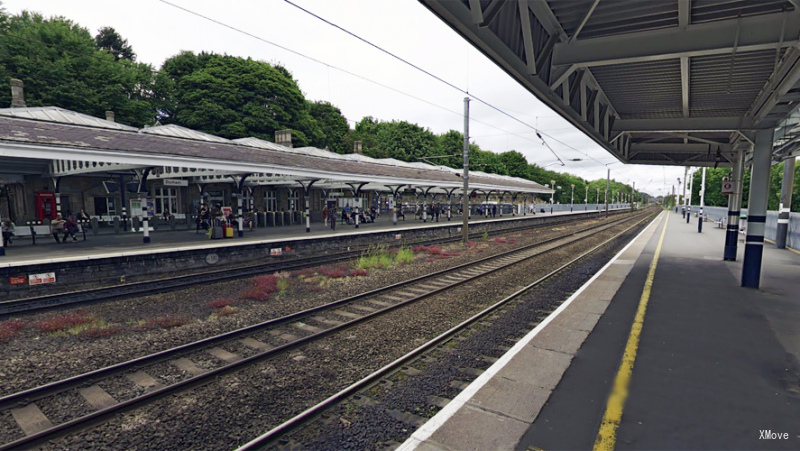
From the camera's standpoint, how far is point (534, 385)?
4.27 metres

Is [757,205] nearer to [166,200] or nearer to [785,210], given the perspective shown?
[785,210]

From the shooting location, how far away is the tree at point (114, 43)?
43.2 m

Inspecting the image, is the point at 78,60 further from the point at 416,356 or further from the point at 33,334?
the point at 416,356

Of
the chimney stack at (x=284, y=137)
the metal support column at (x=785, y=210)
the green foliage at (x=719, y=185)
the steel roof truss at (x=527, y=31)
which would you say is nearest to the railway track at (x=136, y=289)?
the steel roof truss at (x=527, y=31)

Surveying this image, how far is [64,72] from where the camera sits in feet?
90.4

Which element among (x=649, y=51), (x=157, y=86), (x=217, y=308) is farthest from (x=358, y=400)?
(x=157, y=86)

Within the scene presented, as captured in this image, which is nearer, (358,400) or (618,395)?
(618,395)

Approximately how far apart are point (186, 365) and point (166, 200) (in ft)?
73.0

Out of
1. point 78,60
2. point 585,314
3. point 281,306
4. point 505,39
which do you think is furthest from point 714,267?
point 78,60

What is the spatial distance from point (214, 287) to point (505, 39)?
405 inches

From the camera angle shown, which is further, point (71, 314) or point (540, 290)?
point (540, 290)

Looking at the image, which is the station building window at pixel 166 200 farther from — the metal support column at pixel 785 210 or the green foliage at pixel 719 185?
the green foliage at pixel 719 185

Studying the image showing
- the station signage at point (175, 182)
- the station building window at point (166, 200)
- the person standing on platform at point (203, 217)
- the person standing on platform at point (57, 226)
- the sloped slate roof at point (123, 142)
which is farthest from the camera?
the station building window at point (166, 200)

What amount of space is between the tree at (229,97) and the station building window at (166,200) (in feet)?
50.1
